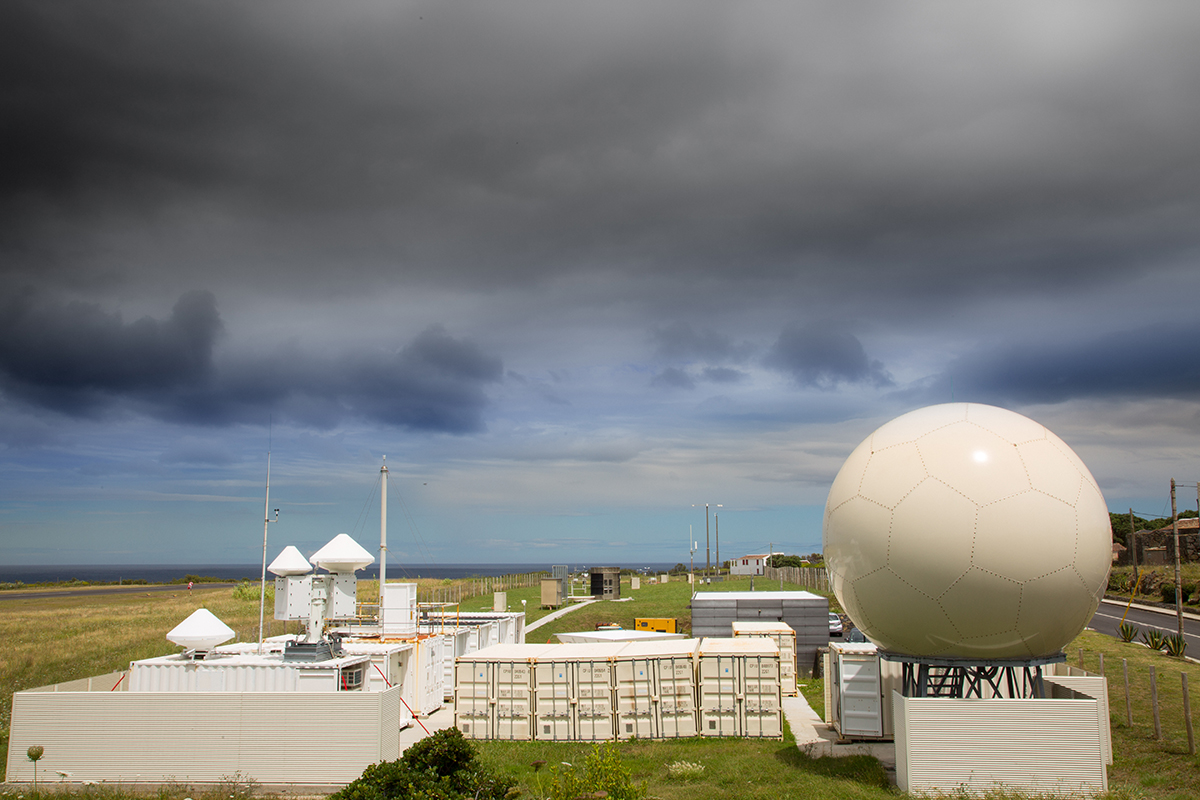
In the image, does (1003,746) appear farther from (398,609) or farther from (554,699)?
(398,609)

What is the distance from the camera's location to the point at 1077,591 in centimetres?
1209

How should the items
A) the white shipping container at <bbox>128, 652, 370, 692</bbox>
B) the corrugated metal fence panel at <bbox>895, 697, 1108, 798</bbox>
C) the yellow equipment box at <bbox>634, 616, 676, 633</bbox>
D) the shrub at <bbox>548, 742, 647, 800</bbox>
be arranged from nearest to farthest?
the shrub at <bbox>548, 742, 647, 800</bbox> → the corrugated metal fence panel at <bbox>895, 697, 1108, 798</bbox> → the white shipping container at <bbox>128, 652, 370, 692</bbox> → the yellow equipment box at <bbox>634, 616, 676, 633</bbox>

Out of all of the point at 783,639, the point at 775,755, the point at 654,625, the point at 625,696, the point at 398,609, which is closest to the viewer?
the point at 775,755

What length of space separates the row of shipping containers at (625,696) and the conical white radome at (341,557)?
5.69 m

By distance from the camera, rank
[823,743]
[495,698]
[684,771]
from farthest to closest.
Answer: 1. [495,698]
2. [823,743]
3. [684,771]

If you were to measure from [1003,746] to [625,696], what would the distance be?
27.4ft

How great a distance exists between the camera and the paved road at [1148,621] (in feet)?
110

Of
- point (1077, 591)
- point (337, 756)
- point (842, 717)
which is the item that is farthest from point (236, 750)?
point (1077, 591)

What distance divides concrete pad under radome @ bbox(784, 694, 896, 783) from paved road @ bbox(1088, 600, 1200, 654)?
731 inches

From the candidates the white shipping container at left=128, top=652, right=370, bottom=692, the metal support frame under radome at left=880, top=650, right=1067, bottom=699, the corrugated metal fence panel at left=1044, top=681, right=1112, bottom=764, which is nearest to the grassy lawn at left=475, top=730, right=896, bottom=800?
the metal support frame under radome at left=880, top=650, right=1067, bottom=699

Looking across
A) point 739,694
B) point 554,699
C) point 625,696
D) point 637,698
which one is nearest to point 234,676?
point 554,699

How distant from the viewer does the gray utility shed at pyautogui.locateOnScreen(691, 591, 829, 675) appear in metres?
27.4

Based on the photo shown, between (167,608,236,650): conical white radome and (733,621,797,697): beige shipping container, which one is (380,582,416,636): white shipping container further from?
(733,621,797,697): beige shipping container

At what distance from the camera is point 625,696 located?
18.1m
